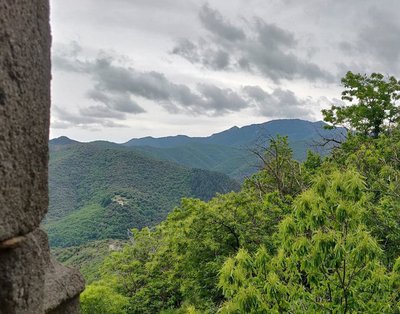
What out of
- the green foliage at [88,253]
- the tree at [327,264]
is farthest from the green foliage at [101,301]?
the green foliage at [88,253]

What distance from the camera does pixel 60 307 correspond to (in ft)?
7.88

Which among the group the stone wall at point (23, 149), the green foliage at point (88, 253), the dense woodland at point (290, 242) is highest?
the stone wall at point (23, 149)

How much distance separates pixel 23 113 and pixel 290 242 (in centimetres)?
520

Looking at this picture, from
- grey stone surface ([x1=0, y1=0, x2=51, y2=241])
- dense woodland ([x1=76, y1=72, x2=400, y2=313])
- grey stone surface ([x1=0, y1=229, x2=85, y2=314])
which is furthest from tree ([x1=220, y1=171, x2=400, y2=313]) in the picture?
grey stone surface ([x1=0, y1=0, x2=51, y2=241])

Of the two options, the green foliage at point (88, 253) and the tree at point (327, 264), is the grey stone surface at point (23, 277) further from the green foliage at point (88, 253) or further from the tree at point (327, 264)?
the green foliage at point (88, 253)

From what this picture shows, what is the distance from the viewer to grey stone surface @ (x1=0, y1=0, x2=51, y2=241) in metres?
1.41

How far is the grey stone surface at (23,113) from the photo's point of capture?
55.5 inches

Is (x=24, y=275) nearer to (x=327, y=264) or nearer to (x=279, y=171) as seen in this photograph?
(x=327, y=264)

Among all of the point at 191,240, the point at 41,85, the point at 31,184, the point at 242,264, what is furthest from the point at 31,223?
the point at 191,240

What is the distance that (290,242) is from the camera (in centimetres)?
612

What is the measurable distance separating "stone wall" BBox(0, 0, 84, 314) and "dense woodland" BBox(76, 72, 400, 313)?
4.25 m

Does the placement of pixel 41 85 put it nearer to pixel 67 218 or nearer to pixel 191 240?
pixel 191 240

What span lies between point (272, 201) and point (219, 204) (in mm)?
2443

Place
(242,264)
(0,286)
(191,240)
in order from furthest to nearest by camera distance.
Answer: (191,240)
(242,264)
(0,286)
